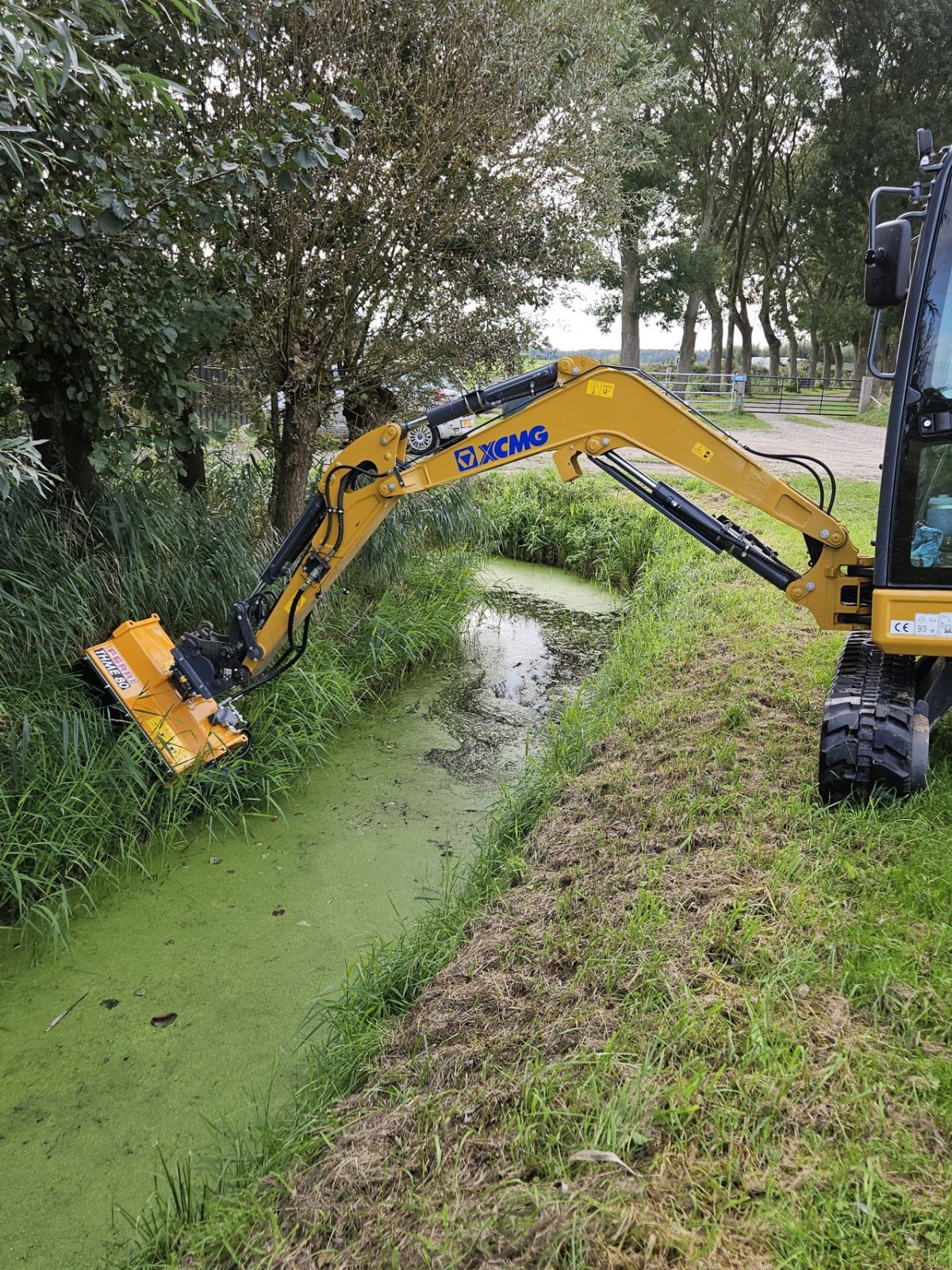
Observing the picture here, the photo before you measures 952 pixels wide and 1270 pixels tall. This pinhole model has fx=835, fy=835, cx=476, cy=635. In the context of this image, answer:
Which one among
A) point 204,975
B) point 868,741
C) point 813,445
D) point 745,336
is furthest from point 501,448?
point 745,336

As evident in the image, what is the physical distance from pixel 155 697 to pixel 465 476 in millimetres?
1717

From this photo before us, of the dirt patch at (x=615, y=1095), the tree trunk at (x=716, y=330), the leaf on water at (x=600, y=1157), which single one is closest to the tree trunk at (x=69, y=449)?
the dirt patch at (x=615, y=1095)

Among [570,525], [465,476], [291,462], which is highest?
[465,476]

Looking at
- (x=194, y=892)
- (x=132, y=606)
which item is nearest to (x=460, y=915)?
(x=194, y=892)

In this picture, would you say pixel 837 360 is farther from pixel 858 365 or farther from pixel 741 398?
pixel 741 398

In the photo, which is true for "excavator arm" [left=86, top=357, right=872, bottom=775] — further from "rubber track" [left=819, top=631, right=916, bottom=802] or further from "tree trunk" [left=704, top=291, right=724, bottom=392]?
"tree trunk" [left=704, top=291, right=724, bottom=392]

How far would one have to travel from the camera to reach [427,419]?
11.5 feet

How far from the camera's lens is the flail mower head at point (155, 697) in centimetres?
373

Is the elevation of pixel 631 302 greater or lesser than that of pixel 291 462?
greater

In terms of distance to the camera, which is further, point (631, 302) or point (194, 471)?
point (631, 302)

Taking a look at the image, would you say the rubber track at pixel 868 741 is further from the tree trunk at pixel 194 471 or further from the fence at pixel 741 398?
the fence at pixel 741 398

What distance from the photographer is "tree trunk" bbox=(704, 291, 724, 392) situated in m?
27.1

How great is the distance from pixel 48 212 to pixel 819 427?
56.6 feet

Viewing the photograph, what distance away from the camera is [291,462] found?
570cm
